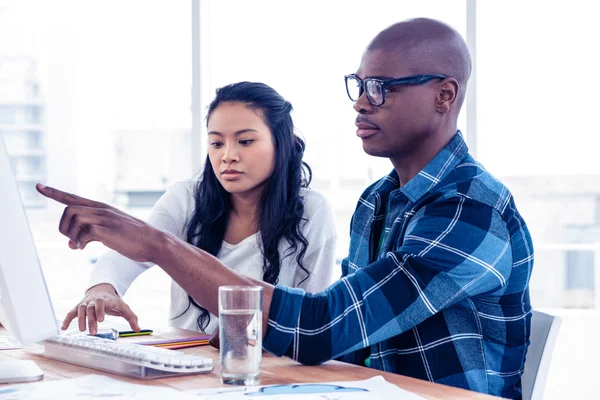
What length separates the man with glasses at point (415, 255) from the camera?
119 centimetres

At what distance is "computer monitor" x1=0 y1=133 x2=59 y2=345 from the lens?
93 cm

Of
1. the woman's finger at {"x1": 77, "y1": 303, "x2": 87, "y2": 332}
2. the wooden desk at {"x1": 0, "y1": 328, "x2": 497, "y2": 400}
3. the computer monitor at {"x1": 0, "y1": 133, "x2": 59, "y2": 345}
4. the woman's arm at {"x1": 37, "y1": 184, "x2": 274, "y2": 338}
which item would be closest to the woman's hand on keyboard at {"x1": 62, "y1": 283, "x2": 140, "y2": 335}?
the woman's finger at {"x1": 77, "y1": 303, "x2": 87, "y2": 332}

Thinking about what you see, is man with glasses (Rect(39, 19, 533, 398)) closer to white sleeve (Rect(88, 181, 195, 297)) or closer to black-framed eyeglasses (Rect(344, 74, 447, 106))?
black-framed eyeglasses (Rect(344, 74, 447, 106))

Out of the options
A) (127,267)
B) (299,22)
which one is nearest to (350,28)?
(299,22)

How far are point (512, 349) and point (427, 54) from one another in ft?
1.90

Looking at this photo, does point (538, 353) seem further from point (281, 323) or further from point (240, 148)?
point (240, 148)

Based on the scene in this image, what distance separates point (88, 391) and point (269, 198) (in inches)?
46.3

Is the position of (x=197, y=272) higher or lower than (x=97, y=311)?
higher

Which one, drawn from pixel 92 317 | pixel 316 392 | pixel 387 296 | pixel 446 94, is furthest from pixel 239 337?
pixel 446 94

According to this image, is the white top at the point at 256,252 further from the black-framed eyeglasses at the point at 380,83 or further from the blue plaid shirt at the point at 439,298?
the black-framed eyeglasses at the point at 380,83

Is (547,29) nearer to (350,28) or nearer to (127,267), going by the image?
(350,28)

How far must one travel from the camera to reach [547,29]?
4.04 meters

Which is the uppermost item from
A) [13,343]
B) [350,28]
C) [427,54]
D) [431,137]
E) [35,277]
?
[350,28]

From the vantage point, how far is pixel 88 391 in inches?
40.4
